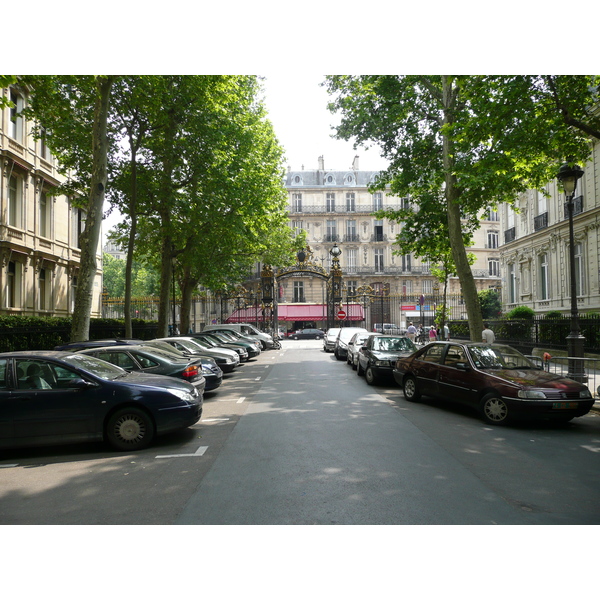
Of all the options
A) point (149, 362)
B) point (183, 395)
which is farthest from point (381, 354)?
point (183, 395)

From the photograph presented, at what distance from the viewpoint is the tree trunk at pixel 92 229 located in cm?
1400

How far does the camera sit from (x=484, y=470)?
5996mm

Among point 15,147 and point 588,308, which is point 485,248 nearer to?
point 588,308

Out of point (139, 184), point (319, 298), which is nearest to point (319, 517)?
point (139, 184)

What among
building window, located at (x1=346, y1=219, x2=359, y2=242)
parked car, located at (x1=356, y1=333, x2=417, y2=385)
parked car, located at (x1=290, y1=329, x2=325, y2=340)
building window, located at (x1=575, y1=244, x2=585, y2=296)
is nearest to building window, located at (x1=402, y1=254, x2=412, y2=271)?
building window, located at (x1=346, y1=219, x2=359, y2=242)

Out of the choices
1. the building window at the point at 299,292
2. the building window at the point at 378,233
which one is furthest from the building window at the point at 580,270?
the building window at the point at 378,233

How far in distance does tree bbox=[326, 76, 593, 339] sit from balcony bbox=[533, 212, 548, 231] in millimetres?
9564

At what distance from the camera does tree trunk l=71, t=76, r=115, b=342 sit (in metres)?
14.0

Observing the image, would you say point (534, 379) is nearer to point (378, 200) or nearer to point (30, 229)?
point (30, 229)

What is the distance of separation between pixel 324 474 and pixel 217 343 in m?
15.3

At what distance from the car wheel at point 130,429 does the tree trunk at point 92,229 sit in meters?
7.42

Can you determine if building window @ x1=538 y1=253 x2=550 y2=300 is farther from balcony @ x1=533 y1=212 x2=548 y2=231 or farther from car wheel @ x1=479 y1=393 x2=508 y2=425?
car wheel @ x1=479 y1=393 x2=508 y2=425

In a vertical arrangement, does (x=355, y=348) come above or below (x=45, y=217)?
below

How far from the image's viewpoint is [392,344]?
15484 millimetres
